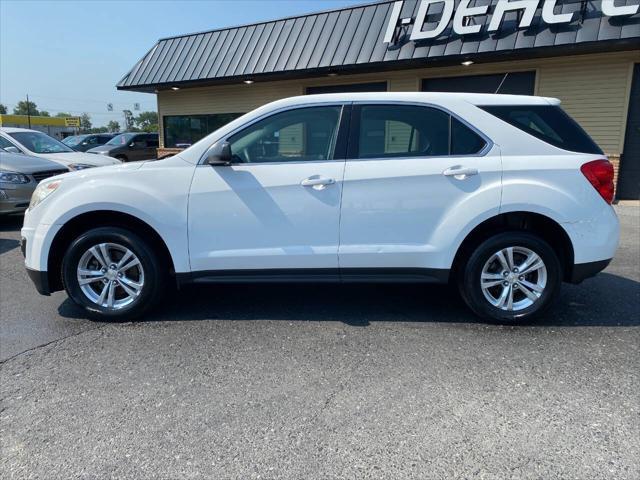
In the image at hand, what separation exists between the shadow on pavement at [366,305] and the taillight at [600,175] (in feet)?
3.61

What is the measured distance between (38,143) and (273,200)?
8901 millimetres

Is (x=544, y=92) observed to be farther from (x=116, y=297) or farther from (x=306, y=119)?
(x=116, y=297)

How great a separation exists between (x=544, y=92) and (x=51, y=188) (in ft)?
34.9

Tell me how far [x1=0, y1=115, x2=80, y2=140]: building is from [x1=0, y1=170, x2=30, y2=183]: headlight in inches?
1969

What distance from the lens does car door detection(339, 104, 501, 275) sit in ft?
11.7

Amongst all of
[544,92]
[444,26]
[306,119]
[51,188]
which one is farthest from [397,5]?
[51,188]

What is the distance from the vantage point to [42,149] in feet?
32.7

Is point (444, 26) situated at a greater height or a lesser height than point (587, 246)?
greater

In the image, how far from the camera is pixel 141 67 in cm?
1565

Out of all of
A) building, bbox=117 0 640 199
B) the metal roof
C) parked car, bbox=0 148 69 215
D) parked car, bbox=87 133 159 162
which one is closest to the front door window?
building, bbox=117 0 640 199

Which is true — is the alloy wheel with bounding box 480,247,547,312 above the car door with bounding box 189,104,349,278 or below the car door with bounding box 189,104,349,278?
below

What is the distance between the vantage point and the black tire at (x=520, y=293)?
364 cm

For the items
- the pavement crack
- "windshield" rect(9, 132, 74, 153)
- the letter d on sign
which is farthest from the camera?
the letter d on sign

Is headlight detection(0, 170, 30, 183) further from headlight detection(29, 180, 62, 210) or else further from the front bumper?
headlight detection(29, 180, 62, 210)
